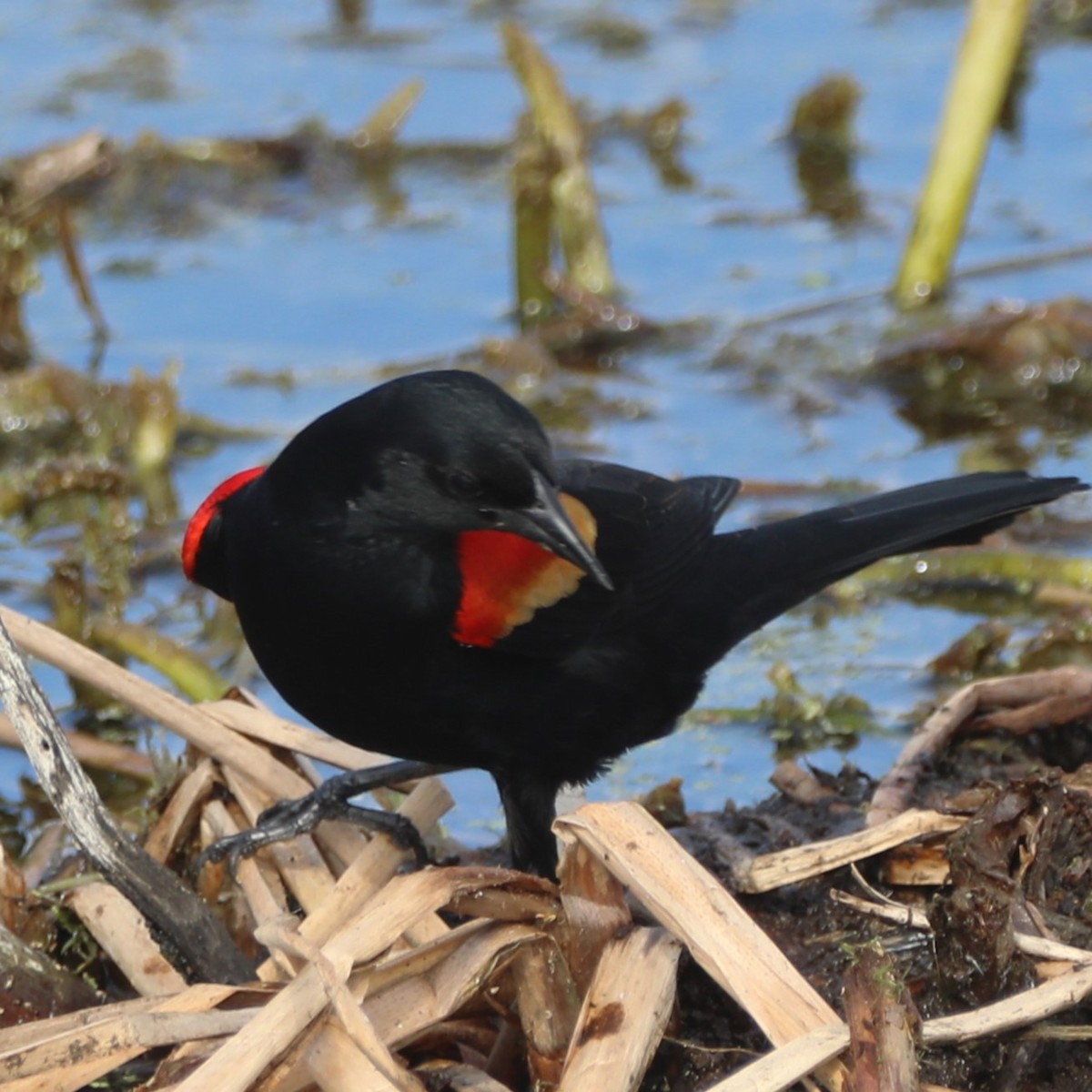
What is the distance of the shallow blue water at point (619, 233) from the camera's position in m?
5.80

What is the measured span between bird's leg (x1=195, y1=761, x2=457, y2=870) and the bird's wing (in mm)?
343

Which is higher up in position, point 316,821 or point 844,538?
point 844,538

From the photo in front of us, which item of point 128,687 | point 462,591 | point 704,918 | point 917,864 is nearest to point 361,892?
point 462,591

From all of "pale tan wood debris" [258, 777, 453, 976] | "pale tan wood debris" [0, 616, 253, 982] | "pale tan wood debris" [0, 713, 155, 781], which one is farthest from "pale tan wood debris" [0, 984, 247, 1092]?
"pale tan wood debris" [0, 713, 155, 781]

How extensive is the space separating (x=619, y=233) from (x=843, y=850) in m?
4.72

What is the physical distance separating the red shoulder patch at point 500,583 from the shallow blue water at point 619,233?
36.6 inches

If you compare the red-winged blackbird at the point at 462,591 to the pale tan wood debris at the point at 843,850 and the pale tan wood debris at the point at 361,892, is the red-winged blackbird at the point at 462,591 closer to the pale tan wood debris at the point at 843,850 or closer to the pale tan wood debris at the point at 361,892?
the pale tan wood debris at the point at 361,892

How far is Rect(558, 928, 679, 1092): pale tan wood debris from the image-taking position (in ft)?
8.81

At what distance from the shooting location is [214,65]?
9305 mm

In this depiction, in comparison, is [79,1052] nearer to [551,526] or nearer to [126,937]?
[126,937]

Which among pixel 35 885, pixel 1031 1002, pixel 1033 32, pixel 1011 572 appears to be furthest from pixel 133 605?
pixel 1033 32

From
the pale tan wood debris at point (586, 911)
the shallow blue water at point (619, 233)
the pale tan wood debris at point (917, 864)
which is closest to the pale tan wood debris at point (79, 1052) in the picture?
the pale tan wood debris at point (586, 911)

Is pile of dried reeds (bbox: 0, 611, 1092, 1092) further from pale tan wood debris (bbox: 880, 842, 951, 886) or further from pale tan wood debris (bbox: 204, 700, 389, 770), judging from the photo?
pale tan wood debris (bbox: 204, 700, 389, 770)

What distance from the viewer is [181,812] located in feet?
11.7
